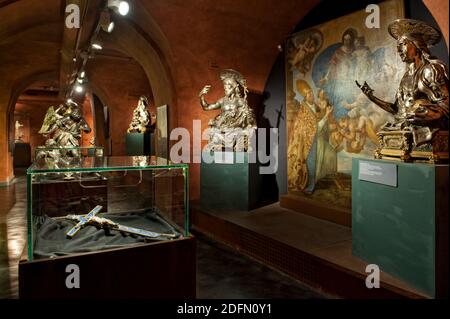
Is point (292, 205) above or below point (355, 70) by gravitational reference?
below

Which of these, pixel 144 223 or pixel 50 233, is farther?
pixel 144 223

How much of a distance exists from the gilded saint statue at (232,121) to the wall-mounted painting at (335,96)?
0.96 meters

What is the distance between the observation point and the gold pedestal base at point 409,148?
274 cm

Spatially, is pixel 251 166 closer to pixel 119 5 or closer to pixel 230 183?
pixel 230 183

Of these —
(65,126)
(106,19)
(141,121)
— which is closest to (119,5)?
(106,19)

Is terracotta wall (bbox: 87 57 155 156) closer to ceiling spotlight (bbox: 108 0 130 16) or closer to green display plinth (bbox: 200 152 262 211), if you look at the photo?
green display plinth (bbox: 200 152 262 211)

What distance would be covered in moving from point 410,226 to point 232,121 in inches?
142

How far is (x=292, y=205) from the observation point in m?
6.04

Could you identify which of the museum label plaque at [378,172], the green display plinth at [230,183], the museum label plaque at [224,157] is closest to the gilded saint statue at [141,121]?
the green display plinth at [230,183]

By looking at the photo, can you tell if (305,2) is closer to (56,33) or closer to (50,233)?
(50,233)
